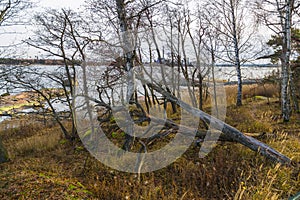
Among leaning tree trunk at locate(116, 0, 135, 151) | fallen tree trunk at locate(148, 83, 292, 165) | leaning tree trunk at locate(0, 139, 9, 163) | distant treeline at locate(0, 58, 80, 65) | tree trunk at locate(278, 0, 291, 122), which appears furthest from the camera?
tree trunk at locate(278, 0, 291, 122)

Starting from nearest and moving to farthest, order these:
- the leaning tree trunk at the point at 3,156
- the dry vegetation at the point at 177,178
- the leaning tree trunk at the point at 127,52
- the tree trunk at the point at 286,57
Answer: the dry vegetation at the point at 177,178 < the leaning tree trunk at the point at 127,52 < the leaning tree trunk at the point at 3,156 < the tree trunk at the point at 286,57

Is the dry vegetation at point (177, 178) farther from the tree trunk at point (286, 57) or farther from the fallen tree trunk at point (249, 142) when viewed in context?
the tree trunk at point (286, 57)

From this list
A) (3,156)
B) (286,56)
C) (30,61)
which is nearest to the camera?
(3,156)

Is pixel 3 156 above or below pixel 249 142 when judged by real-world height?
below

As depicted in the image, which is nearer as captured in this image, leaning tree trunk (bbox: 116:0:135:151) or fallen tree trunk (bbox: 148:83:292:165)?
fallen tree trunk (bbox: 148:83:292:165)

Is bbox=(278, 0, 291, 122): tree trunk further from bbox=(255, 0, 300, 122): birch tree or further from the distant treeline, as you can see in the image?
the distant treeline

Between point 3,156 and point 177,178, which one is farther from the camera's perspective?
point 3,156

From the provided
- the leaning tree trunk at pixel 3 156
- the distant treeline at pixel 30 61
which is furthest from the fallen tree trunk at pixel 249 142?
the leaning tree trunk at pixel 3 156

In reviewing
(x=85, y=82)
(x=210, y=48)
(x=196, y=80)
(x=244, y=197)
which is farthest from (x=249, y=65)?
(x=244, y=197)

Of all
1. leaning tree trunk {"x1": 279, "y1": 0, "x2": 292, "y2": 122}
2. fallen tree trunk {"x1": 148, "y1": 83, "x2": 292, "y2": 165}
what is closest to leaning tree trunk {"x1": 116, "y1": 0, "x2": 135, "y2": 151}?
fallen tree trunk {"x1": 148, "y1": 83, "x2": 292, "y2": 165}

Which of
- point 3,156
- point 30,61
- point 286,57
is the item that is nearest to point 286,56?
point 286,57

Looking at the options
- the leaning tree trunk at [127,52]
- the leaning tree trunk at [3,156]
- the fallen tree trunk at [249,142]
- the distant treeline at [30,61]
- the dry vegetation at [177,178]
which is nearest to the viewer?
the dry vegetation at [177,178]

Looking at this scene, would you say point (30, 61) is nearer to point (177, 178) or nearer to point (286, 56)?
point (177, 178)

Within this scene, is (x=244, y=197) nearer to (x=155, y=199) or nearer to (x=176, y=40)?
(x=155, y=199)
